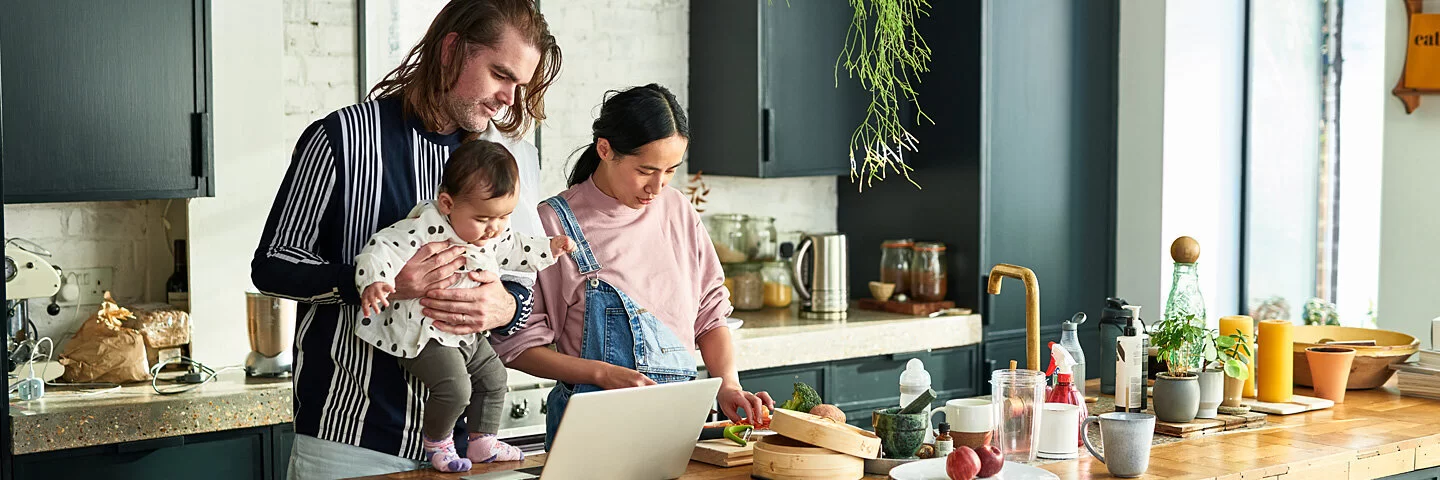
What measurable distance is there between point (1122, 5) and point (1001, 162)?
86 cm

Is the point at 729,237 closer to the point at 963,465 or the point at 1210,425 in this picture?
the point at 1210,425

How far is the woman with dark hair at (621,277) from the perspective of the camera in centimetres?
254

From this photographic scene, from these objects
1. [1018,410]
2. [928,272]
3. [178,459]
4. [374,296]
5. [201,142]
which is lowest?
[178,459]

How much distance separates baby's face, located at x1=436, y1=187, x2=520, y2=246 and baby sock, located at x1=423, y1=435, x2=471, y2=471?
346mm

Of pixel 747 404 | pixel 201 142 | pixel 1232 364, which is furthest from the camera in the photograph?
pixel 201 142

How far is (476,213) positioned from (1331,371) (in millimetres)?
1989

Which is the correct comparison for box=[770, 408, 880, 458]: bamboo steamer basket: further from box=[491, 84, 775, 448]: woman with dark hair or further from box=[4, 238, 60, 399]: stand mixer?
box=[4, 238, 60, 399]: stand mixer

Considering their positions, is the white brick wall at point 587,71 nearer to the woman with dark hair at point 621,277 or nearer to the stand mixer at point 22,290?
the stand mixer at point 22,290

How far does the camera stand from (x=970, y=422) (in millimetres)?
2355

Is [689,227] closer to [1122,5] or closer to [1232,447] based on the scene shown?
[1232,447]

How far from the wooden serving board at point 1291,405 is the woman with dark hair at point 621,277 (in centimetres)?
113

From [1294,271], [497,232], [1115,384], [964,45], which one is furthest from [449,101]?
[1294,271]

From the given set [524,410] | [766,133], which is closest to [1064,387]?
[524,410]

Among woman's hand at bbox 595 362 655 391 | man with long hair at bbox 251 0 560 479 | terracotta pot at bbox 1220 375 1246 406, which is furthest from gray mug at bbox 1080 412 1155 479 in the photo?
man with long hair at bbox 251 0 560 479
